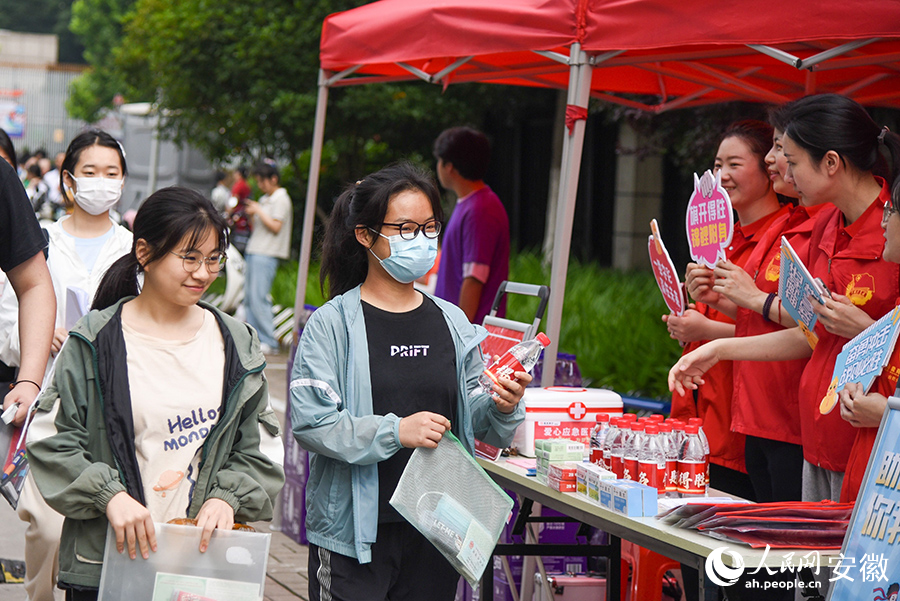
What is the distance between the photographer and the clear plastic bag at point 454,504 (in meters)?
2.91

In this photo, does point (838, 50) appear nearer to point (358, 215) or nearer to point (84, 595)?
point (358, 215)

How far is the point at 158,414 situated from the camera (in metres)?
2.84

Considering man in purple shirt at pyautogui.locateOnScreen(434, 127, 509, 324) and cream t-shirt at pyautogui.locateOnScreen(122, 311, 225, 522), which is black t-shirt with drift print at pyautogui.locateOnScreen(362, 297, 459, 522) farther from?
man in purple shirt at pyautogui.locateOnScreen(434, 127, 509, 324)

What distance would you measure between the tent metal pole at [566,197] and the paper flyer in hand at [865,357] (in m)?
1.68

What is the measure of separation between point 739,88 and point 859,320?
3.22m

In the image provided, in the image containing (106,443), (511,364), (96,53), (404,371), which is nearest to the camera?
(106,443)

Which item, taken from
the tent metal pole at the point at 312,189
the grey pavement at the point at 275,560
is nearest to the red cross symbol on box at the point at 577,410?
the grey pavement at the point at 275,560

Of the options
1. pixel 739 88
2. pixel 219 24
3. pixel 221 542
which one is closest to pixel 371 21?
pixel 739 88

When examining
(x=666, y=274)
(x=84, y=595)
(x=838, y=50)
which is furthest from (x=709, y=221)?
(x=84, y=595)

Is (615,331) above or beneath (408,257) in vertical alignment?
beneath

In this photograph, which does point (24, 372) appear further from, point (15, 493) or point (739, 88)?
point (739, 88)

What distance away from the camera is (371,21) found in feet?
18.9

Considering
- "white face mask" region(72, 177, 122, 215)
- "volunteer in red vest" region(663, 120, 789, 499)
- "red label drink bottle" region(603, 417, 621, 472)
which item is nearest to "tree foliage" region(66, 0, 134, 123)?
"white face mask" region(72, 177, 122, 215)

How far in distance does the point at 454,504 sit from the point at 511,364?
0.44 m
